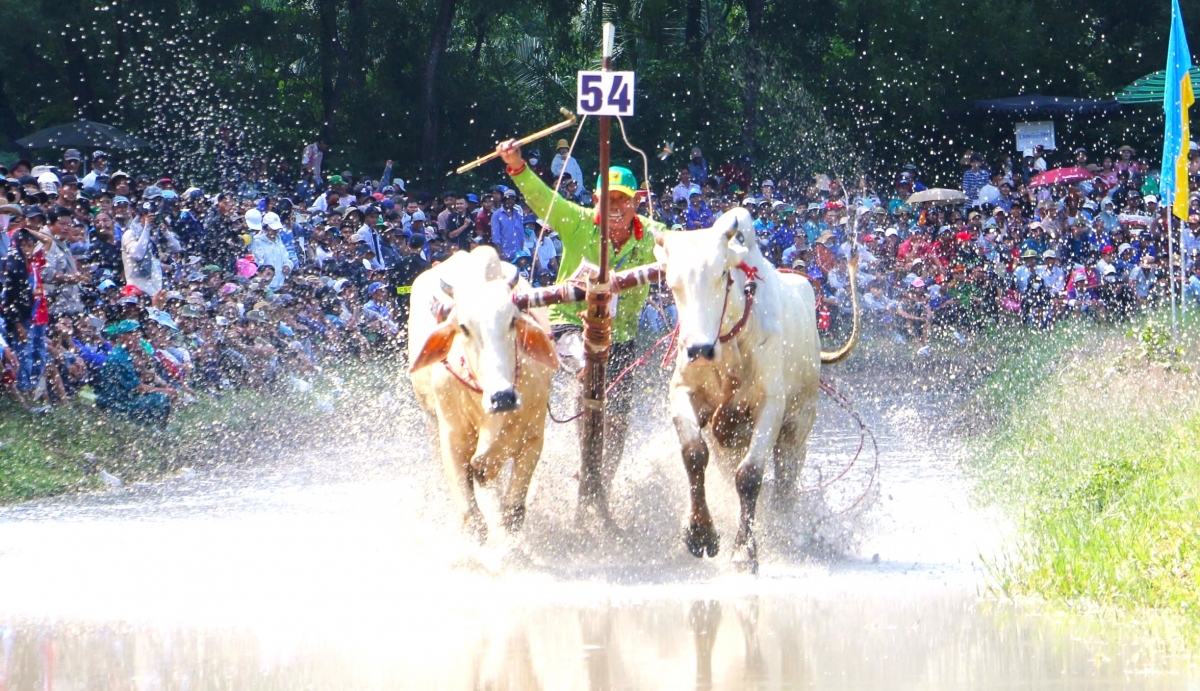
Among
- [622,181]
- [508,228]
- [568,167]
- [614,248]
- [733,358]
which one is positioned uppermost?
[568,167]

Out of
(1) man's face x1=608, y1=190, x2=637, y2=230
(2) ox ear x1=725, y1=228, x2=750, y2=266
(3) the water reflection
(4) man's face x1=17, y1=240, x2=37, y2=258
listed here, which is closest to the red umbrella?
(4) man's face x1=17, y1=240, x2=37, y2=258

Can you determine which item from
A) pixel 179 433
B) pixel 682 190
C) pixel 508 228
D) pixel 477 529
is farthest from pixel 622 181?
pixel 682 190

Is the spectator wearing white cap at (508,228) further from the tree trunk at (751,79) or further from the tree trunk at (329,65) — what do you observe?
the tree trunk at (751,79)

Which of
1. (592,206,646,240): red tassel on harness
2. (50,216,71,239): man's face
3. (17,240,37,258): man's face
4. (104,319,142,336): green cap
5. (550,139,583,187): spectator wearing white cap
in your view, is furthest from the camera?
(550,139,583,187): spectator wearing white cap

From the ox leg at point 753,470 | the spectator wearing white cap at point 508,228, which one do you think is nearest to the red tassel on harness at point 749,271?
the ox leg at point 753,470

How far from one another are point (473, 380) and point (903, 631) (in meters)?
2.48

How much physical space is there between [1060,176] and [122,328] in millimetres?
14782

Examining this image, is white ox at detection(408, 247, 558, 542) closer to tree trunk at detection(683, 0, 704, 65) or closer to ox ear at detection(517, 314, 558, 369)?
ox ear at detection(517, 314, 558, 369)

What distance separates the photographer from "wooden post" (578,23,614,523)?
8047 millimetres

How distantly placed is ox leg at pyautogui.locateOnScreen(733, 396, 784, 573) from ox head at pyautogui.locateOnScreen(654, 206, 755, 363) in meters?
0.62

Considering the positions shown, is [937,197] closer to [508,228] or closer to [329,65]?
[508,228]

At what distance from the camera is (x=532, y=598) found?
728 cm

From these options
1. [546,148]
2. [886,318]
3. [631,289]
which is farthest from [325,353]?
[546,148]

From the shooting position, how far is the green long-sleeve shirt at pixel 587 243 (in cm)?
880
